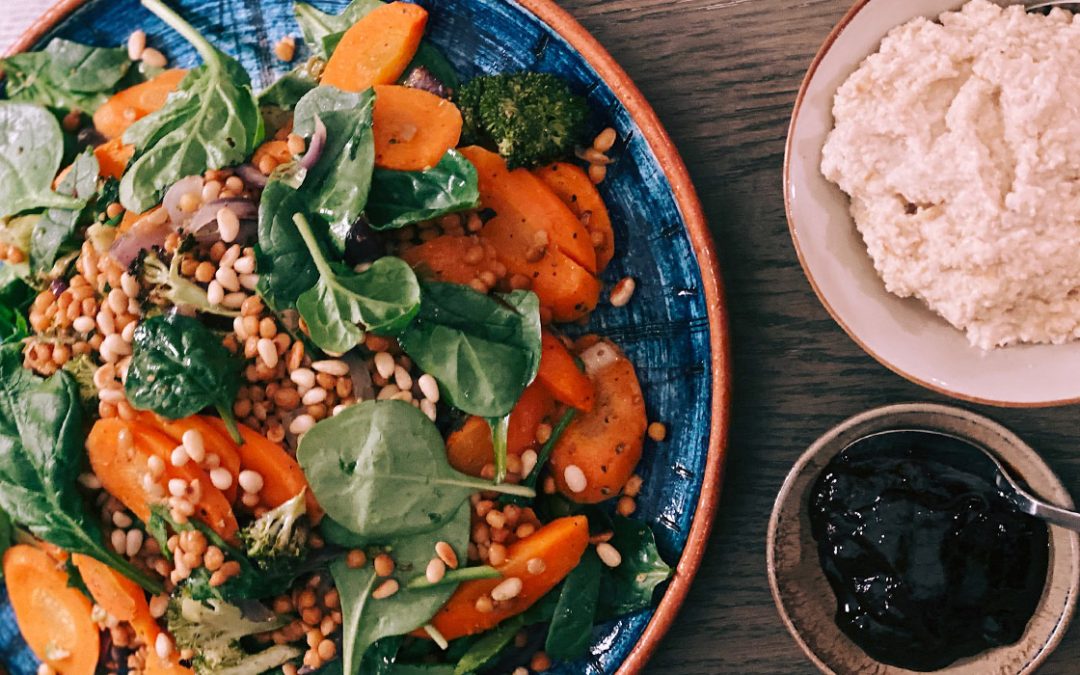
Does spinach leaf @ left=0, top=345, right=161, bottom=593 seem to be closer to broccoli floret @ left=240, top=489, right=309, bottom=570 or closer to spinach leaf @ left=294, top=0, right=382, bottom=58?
broccoli floret @ left=240, top=489, right=309, bottom=570

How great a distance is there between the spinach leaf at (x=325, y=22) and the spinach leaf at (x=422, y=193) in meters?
0.39

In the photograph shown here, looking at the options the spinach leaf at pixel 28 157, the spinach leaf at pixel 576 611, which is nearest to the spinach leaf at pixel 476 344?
the spinach leaf at pixel 576 611

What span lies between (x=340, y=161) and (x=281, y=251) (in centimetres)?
26

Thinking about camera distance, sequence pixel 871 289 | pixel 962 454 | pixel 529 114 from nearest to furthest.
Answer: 1. pixel 871 289
2. pixel 529 114
3. pixel 962 454

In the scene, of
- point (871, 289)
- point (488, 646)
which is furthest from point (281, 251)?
point (871, 289)

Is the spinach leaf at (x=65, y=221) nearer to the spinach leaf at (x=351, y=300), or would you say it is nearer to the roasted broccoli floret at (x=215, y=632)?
the spinach leaf at (x=351, y=300)

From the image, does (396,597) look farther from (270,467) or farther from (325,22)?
(325,22)

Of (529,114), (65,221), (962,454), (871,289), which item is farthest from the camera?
(65,221)

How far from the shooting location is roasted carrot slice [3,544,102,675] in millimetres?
2369

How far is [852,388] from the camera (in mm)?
2318

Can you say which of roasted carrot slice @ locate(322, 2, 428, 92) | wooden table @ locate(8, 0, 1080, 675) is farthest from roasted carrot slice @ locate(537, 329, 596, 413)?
roasted carrot slice @ locate(322, 2, 428, 92)

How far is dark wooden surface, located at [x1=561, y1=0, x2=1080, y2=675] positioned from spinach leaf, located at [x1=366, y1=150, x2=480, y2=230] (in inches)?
22.4

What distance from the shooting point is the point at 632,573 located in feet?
7.33

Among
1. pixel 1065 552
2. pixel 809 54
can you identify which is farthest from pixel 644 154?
pixel 1065 552
